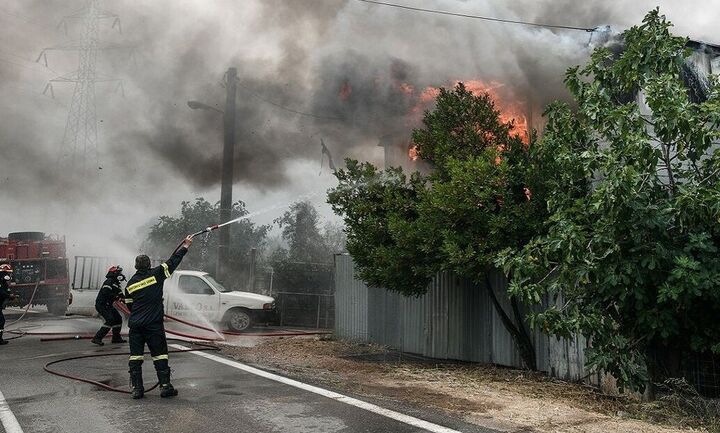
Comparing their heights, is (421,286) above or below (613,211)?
below

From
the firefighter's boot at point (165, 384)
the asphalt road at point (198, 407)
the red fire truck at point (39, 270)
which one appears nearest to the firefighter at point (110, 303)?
the asphalt road at point (198, 407)

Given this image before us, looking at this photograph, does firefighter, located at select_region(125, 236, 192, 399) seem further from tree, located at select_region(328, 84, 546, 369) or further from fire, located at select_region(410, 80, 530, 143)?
fire, located at select_region(410, 80, 530, 143)

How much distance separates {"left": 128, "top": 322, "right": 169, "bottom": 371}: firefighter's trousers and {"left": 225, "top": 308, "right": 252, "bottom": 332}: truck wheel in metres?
7.82

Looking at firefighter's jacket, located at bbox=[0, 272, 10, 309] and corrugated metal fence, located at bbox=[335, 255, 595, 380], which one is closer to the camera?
corrugated metal fence, located at bbox=[335, 255, 595, 380]

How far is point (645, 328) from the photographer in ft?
21.1

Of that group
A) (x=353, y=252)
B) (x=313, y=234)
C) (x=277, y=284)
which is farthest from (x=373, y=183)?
(x=313, y=234)

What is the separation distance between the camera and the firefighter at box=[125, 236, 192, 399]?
662 centimetres

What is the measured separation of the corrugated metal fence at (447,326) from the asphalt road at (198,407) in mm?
3089

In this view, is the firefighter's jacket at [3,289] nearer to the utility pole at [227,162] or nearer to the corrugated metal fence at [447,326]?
the utility pole at [227,162]

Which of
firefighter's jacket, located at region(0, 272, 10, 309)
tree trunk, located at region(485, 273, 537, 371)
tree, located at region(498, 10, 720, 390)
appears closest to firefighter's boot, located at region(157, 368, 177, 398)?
tree, located at region(498, 10, 720, 390)

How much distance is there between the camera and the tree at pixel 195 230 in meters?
22.9

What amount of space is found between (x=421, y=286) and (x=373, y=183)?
1.87 m

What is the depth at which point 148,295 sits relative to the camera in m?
6.94

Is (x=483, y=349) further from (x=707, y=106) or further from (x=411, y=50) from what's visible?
(x=411, y=50)
